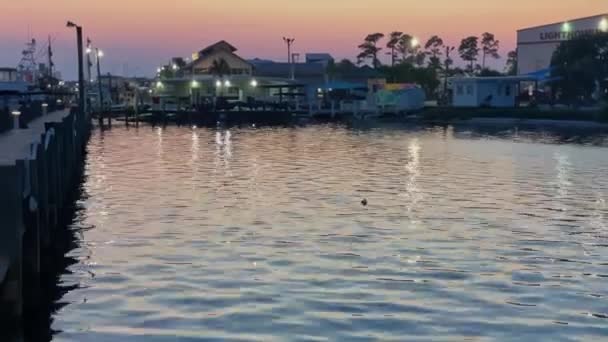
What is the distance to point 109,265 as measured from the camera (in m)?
19.2

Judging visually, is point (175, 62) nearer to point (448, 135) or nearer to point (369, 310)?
point (448, 135)

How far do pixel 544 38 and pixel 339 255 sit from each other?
107m

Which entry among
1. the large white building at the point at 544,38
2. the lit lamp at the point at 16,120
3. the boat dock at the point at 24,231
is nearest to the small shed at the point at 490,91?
the large white building at the point at 544,38

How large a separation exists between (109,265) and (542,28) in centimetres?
10939

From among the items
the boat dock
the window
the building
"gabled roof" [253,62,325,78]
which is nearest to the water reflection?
the boat dock

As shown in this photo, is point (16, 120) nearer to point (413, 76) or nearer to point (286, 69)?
point (286, 69)

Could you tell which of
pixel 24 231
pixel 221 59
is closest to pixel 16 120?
pixel 24 231

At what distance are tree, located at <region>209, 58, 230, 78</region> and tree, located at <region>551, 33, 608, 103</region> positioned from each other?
169 ft

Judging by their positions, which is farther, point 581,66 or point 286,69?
point 286,69

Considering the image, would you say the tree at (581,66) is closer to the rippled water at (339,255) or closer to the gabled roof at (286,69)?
the rippled water at (339,255)

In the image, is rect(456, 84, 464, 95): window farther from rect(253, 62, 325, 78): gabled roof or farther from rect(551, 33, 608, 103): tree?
rect(253, 62, 325, 78): gabled roof

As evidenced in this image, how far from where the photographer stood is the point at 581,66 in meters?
90.2

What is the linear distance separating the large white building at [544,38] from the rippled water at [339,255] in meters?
77.5

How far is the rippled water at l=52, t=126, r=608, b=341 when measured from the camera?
14.7m
